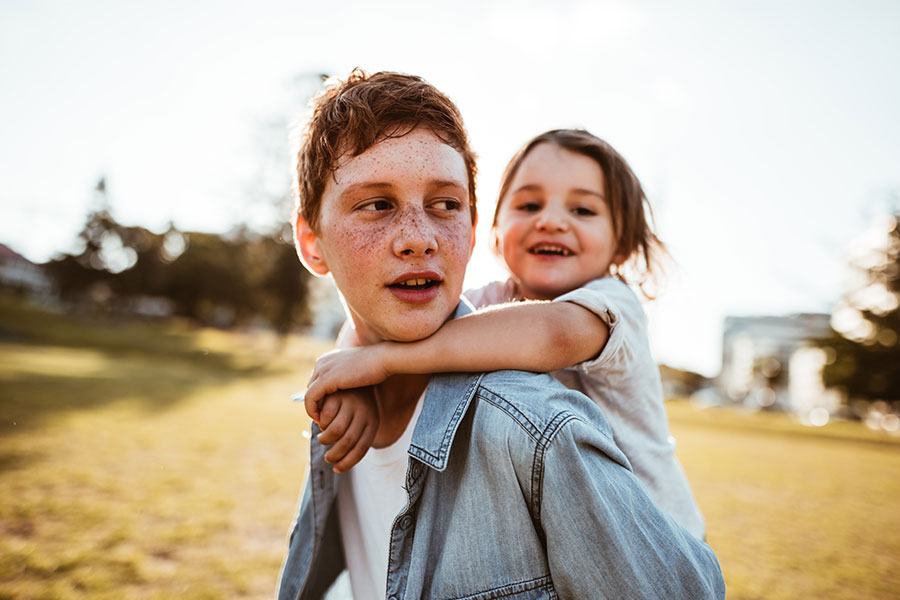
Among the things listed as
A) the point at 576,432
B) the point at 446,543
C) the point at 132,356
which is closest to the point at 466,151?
the point at 576,432

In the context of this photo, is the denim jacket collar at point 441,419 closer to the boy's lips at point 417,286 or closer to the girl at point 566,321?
the girl at point 566,321

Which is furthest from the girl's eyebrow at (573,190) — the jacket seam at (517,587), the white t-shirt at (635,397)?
the jacket seam at (517,587)

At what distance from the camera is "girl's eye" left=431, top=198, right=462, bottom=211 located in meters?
1.87

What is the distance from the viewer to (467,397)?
155cm

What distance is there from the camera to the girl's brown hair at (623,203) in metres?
2.94

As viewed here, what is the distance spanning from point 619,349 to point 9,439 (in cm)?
936

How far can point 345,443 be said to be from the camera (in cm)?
177

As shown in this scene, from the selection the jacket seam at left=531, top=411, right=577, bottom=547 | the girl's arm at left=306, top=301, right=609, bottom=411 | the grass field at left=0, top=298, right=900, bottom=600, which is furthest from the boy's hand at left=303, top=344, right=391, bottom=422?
the grass field at left=0, top=298, right=900, bottom=600

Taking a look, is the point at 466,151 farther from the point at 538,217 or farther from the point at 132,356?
the point at 132,356

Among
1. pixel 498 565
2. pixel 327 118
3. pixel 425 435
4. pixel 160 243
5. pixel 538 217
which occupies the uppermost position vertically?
pixel 160 243

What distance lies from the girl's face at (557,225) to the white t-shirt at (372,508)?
1223mm

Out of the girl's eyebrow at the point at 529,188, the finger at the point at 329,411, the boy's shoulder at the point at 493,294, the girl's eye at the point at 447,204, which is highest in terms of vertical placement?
the girl's eyebrow at the point at 529,188

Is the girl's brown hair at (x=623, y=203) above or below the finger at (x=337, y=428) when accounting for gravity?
above

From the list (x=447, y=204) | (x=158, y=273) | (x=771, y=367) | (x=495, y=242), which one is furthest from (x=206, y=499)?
(x=771, y=367)
